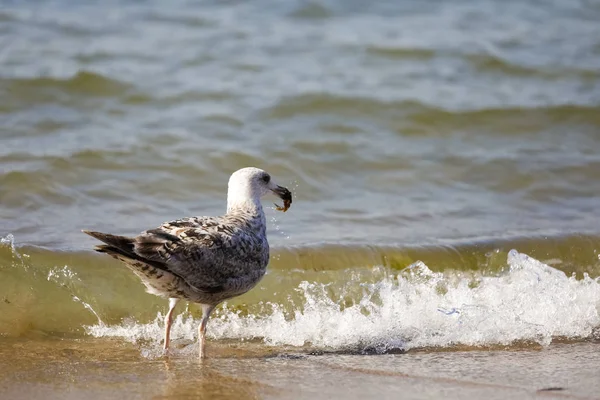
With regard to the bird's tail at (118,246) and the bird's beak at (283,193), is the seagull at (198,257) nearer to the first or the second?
the bird's tail at (118,246)

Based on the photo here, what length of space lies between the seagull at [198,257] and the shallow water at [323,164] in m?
0.39

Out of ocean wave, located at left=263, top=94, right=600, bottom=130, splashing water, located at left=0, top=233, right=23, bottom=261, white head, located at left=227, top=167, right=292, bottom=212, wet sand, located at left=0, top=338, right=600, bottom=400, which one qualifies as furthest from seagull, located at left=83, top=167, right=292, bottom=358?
ocean wave, located at left=263, top=94, right=600, bottom=130

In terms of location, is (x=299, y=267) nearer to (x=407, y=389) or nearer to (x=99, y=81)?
(x=407, y=389)

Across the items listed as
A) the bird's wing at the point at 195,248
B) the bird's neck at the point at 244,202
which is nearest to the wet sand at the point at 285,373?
the bird's wing at the point at 195,248

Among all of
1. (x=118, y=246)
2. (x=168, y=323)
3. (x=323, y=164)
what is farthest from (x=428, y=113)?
(x=118, y=246)

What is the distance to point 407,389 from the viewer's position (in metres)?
4.71

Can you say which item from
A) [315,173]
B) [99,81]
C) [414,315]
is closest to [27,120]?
[99,81]

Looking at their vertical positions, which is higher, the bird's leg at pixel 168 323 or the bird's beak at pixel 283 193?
the bird's beak at pixel 283 193

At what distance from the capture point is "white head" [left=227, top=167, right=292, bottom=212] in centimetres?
614

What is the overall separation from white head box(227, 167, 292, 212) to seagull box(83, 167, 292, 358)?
13cm

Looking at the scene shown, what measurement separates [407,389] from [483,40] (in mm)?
9385

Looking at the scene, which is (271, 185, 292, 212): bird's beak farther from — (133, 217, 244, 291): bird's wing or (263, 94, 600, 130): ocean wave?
(263, 94, 600, 130): ocean wave

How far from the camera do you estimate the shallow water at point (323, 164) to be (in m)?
6.11

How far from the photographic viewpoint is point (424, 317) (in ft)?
19.9
